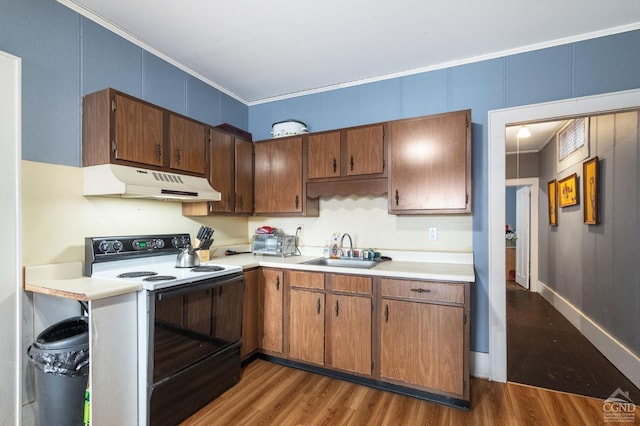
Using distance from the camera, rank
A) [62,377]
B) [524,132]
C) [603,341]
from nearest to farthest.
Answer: [62,377] → [603,341] → [524,132]

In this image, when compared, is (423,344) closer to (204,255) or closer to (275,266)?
(275,266)

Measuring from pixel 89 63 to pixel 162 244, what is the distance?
1388mm

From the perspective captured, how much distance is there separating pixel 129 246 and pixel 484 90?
311 cm

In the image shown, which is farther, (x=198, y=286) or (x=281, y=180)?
(x=281, y=180)

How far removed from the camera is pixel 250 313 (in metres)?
2.58

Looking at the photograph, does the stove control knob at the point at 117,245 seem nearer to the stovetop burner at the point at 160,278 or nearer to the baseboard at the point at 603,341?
the stovetop burner at the point at 160,278

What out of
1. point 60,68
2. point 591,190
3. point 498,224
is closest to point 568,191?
point 591,190

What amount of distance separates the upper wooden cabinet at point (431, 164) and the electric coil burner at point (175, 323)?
4.98ft

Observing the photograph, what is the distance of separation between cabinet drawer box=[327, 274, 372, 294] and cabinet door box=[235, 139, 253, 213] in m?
1.24

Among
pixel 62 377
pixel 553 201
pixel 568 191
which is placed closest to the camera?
pixel 62 377

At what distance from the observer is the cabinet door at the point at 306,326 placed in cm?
243

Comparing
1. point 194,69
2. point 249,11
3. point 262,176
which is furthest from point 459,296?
point 194,69

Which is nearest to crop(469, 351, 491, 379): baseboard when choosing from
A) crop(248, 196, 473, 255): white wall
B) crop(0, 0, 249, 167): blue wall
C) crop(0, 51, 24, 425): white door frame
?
crop(248, 196, 473, 255): white wall

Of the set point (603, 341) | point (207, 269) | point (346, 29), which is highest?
point (346, 29)
